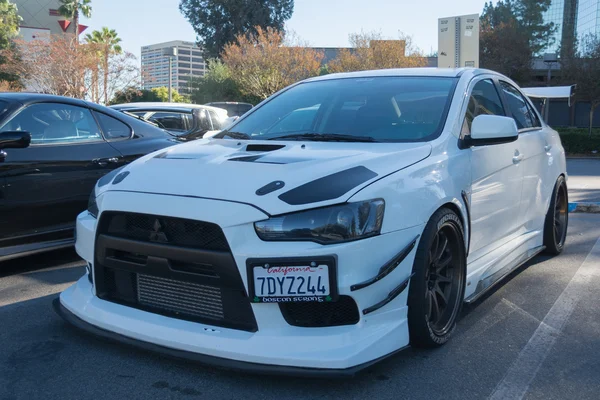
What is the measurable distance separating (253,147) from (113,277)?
3.58ft

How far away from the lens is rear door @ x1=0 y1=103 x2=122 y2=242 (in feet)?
15.5

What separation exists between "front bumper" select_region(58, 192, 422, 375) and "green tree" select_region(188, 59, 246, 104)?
34769mm

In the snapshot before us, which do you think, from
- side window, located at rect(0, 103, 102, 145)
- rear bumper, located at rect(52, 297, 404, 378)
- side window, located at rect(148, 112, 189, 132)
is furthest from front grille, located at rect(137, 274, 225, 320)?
Result: side window, located at rect(148, 112, 189, 132)

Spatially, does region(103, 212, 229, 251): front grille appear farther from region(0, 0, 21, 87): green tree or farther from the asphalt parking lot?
region(0, 0, 21, 87): green tree

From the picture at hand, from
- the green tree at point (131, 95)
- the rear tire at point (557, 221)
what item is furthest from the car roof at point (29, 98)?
the green tree at point (131, 95)

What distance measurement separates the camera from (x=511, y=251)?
14.6 feet

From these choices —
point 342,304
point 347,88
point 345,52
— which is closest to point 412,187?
point 342,304

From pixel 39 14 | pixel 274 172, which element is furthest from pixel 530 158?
pixel 39 14

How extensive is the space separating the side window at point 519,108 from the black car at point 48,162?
3.31 metres

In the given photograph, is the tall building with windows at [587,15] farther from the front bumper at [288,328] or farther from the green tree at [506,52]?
the front bumper at [288,328]

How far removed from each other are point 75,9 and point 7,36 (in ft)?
28.1

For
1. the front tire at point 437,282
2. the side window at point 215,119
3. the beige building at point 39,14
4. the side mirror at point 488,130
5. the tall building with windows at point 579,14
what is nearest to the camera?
the front tire at point 437,282

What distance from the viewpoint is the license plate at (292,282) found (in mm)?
2713

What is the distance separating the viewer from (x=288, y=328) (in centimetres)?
279
